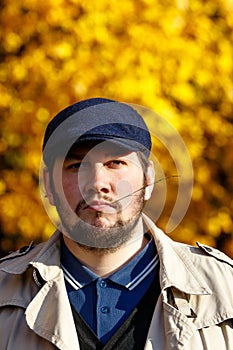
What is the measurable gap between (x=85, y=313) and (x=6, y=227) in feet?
7.98

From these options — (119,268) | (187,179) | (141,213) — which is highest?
(187,179)

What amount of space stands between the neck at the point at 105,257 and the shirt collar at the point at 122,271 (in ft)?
0.04

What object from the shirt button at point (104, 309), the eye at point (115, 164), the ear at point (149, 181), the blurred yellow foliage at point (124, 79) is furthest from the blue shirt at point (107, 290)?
the blurred yellow foliage at point (124, 79)

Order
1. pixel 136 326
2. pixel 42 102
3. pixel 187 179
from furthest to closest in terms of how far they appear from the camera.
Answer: pixel 42 102 < pixel 187 179 < pixel 136 326

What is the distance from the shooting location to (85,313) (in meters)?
2.34

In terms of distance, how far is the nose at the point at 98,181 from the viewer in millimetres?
2295

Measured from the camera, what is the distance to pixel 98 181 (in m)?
2.30

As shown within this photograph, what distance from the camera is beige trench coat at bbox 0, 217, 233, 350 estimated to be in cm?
228

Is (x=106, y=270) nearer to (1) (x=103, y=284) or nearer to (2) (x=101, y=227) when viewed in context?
(1) (x=103, y=284)

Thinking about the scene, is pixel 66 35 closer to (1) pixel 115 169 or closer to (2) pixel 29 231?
(2) pixel 29 231

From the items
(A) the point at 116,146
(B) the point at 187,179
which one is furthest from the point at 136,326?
(B) the point at 187,179

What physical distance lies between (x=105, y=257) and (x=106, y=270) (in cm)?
4

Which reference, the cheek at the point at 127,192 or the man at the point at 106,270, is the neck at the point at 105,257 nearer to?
the man at the point at 106,270

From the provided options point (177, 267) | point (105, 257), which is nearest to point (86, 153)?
point (105, 257)
